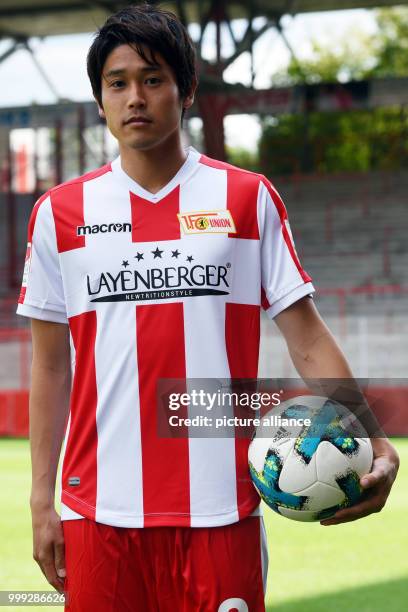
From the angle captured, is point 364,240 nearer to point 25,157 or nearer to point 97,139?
point 97,139

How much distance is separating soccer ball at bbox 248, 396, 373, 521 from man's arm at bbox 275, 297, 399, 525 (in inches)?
1.1

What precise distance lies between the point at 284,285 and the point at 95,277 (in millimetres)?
446

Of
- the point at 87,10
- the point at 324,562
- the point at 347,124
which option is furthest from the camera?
the point at 347,124

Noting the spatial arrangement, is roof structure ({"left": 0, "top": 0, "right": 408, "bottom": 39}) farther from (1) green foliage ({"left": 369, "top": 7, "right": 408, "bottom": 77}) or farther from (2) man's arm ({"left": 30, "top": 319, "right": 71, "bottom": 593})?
(1) green foliage ({"left": 369, "top": 7, "right": 408, "bottom": 77})

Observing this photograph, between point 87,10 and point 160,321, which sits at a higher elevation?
point 87,10

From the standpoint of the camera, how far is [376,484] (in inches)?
95.5

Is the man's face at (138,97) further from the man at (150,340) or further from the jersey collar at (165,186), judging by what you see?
the jersey collar at (165,186)

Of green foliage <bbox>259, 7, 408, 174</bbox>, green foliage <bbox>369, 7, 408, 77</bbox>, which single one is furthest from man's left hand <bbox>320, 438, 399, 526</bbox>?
green foliage <bbox>369, 7, 408, 77</bbox>

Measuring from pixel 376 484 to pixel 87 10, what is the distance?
23607mm

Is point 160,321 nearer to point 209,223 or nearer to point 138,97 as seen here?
point 209,223

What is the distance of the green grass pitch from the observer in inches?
214

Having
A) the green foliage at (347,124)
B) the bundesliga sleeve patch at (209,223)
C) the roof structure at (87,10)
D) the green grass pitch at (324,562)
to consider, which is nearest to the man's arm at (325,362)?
the bundesliga sleeve patch at (209,223)

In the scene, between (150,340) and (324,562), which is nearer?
(150,340)

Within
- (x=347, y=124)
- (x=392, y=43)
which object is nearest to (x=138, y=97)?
(x=347, y=124)
